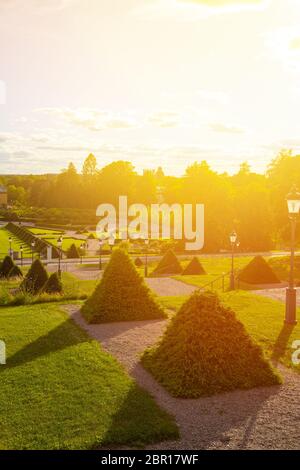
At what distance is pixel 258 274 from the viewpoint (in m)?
30.0

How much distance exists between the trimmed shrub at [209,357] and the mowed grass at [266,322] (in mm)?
1777

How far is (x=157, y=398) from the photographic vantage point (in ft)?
34.0

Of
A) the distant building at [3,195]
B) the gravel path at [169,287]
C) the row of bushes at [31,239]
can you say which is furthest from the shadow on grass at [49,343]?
the distant building at [3,195]

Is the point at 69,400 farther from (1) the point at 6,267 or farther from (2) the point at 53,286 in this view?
(1) the point at 6,267

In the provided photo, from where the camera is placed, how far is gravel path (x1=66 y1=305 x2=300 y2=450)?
8.43 metres

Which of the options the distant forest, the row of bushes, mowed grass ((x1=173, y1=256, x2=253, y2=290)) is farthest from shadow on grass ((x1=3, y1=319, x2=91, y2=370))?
the row of bushes

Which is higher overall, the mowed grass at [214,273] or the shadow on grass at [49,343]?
the mowed grass at [214,273]

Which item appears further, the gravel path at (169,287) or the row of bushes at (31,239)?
the row of bushes at (31,239)

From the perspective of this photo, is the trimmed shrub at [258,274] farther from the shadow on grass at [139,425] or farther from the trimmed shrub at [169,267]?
the shadow on grass at [139,425]

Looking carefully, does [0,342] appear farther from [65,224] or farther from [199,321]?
[65,224]

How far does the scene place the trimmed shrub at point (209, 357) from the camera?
35.9 ft

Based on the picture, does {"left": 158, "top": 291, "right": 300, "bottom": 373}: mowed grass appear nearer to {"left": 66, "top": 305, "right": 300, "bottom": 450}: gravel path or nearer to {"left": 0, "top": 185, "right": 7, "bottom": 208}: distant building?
{"left": 66, "top": 305, "right": 300, "bottom": 450}: gravel path

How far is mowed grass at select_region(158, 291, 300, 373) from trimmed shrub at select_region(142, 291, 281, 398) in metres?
1.78
